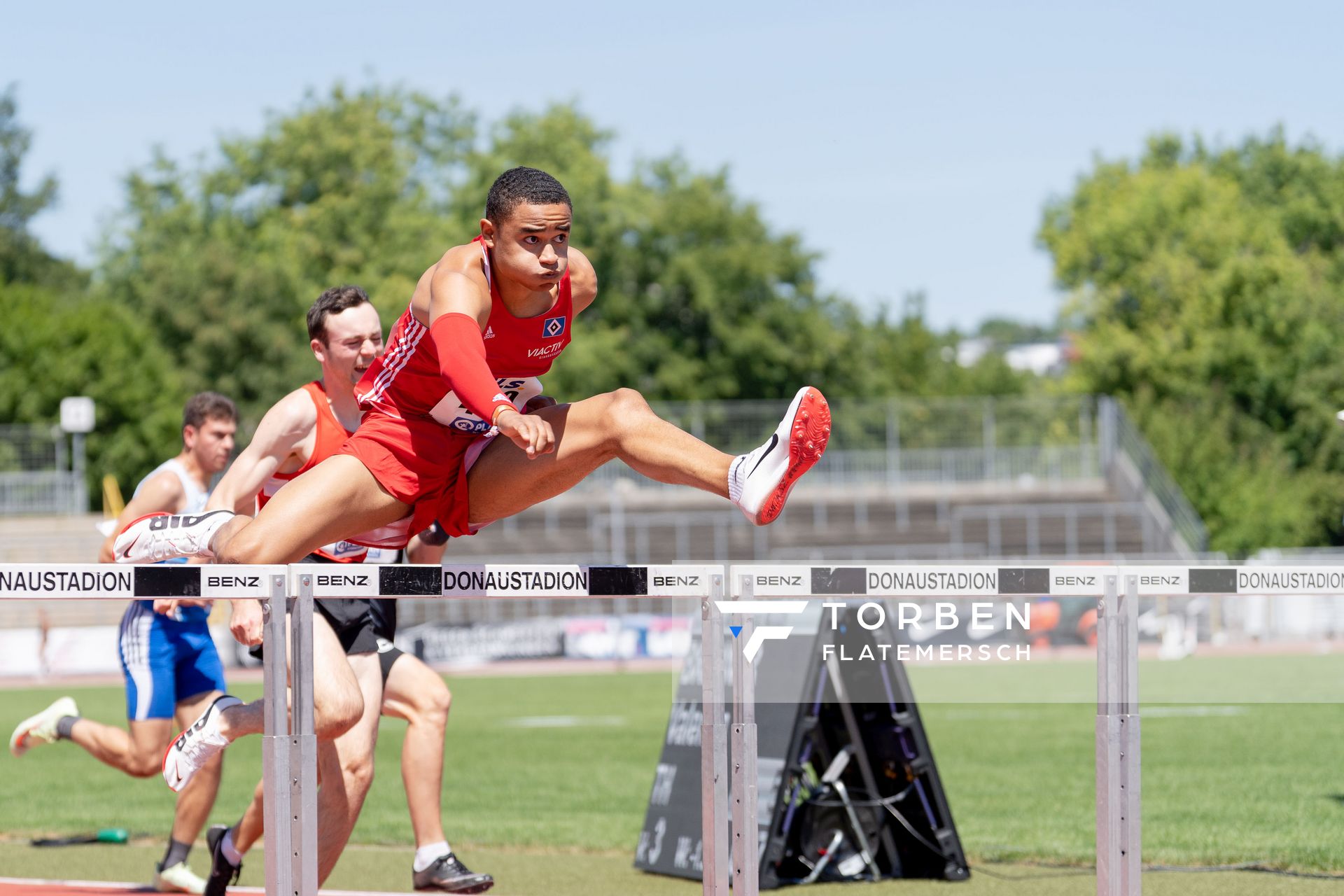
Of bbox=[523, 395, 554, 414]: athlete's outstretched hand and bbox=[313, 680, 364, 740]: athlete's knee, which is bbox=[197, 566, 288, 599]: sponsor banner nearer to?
bbox=[313, 680, 364, 740]: athlete's knee

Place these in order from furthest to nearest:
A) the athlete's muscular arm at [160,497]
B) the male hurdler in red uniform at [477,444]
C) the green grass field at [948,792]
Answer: the green grass field at [948,792] → the athlete's muscular arm at [160,497] → the male hurdler in red uniform at [477,444]

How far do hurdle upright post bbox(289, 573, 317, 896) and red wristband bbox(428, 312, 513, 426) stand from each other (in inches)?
24.6

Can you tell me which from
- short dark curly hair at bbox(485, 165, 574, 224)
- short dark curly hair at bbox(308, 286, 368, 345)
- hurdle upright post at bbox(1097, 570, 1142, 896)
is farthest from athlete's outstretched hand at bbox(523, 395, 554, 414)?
hurdle upright post at bbox(1097, 570, 1142, 896)

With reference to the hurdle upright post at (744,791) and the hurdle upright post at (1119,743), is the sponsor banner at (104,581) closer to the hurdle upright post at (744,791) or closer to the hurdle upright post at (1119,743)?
the hurdle upright post at (744,791)

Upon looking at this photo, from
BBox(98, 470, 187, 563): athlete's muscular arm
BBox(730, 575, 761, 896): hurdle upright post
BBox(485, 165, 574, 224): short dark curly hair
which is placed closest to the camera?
BBox(730, 575, 761, 896): hurdle upright post

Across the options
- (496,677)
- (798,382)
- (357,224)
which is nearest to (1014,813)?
(496,677)

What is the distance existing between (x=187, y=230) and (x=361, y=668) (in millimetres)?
55562

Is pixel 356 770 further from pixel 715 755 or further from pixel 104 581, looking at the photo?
pixel 104 581

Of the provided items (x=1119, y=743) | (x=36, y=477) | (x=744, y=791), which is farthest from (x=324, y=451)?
(x=36, y=477)

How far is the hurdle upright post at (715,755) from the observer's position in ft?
14.5

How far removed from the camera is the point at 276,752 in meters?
4.06

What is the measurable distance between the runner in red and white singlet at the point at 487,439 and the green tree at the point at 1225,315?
38.9 m

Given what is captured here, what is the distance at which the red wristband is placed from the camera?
4.18 m

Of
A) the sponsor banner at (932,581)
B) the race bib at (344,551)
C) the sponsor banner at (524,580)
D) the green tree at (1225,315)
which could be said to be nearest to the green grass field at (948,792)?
the race bib at (344,551)
